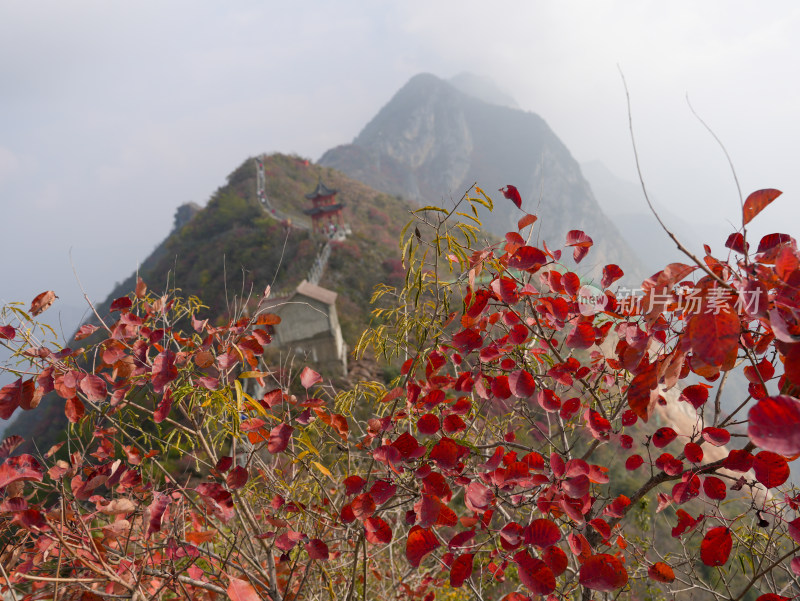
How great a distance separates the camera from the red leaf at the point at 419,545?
0.92 metres

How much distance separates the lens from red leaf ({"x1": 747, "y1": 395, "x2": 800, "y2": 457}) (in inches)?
20.0

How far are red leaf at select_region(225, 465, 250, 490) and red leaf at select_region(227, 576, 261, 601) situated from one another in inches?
9.0

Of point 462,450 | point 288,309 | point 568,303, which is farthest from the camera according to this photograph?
point 288,309

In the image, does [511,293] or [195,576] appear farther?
[195,576]

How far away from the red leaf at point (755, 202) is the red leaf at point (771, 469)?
528 mm

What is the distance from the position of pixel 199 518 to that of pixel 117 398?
822 millimetres

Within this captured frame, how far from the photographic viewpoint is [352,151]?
61.8 meters

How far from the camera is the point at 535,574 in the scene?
0.86 metres

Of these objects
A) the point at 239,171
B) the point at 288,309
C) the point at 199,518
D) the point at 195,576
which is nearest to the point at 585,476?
the point at 195,576

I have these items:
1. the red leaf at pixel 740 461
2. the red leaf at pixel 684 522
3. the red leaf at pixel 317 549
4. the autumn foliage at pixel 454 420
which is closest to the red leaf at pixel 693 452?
the autumn foliage at pixel 454 420

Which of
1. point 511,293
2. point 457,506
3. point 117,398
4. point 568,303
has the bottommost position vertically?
point 457,506

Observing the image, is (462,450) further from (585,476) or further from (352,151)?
(352,151)

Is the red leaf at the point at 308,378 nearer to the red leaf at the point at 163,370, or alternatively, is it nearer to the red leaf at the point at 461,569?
the red leaf at the point at 163,370

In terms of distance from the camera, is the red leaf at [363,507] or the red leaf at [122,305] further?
the red leaf at [122,305]
